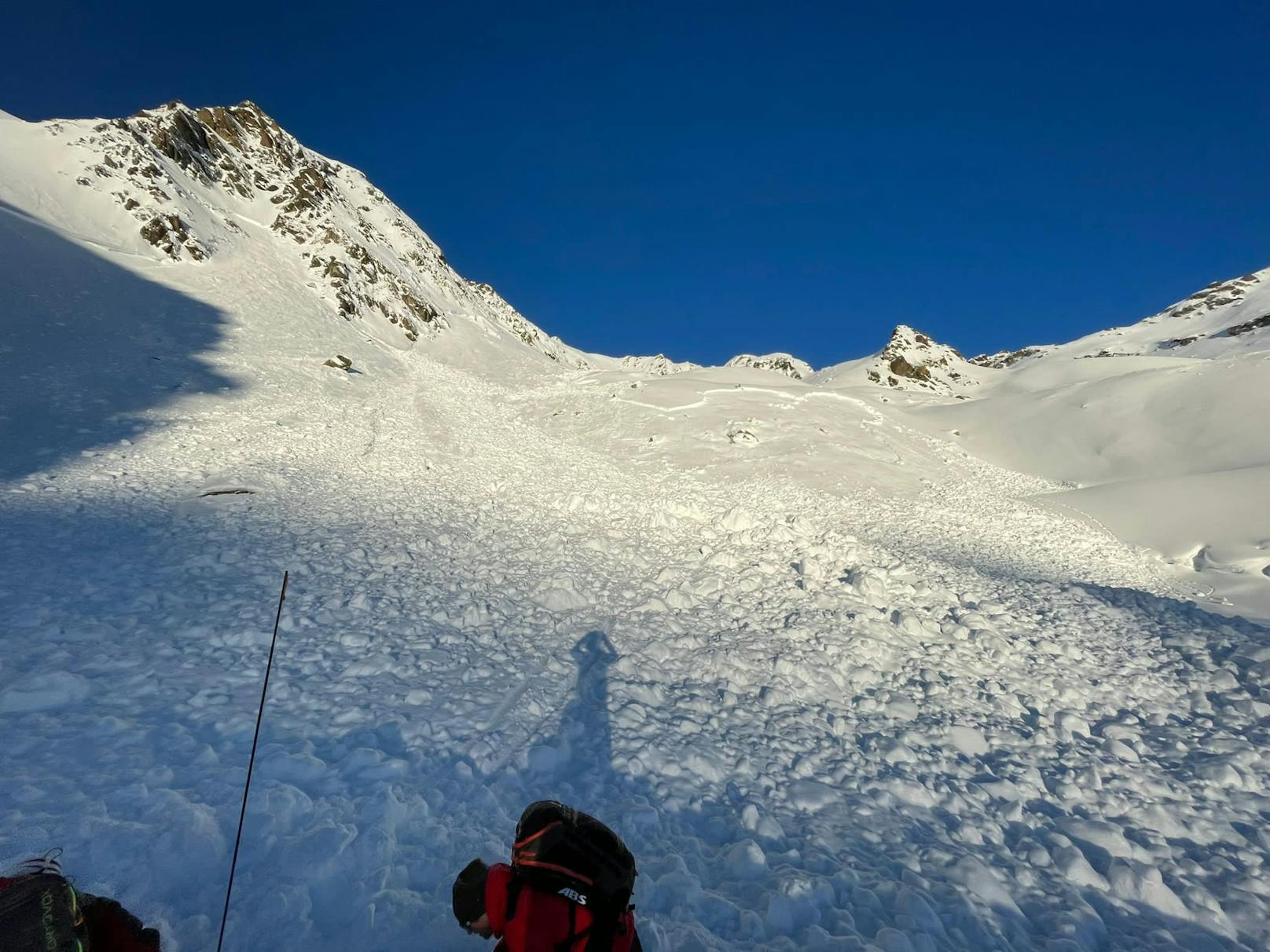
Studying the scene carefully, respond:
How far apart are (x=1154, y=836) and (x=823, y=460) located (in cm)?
1716

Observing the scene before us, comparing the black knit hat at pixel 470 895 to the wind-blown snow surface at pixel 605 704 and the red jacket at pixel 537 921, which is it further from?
the wind-blown snow surface at pixel 605 704

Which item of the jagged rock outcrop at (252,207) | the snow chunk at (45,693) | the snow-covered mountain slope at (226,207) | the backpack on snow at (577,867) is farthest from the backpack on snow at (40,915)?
the jagged rock outcrop at (252,207)

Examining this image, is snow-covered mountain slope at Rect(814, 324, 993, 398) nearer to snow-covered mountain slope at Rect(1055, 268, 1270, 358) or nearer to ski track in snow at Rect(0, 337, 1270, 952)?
snow-covered mountain slope at Rect(1055, 268, 1270, 358)

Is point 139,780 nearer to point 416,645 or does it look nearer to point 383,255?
point 416,645

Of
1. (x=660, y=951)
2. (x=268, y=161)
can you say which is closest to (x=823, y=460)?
(x=660, y=951)

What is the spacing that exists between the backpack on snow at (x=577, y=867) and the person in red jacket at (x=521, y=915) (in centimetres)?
3

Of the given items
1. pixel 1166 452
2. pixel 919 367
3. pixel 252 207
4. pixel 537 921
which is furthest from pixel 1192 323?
pixel 537 921

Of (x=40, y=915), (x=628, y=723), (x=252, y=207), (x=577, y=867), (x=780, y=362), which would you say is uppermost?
(x=780, y=362)

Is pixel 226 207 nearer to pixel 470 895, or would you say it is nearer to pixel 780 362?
pixel 470 895

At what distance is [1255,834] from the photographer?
Answer: 5.11 metres

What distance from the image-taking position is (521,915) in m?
2.59

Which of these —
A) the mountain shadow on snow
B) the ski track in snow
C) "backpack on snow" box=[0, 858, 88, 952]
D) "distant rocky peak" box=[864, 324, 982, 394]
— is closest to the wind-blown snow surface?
the ski track in snow

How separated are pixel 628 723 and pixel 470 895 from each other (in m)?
3.63

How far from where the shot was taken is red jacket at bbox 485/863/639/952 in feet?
8.41
